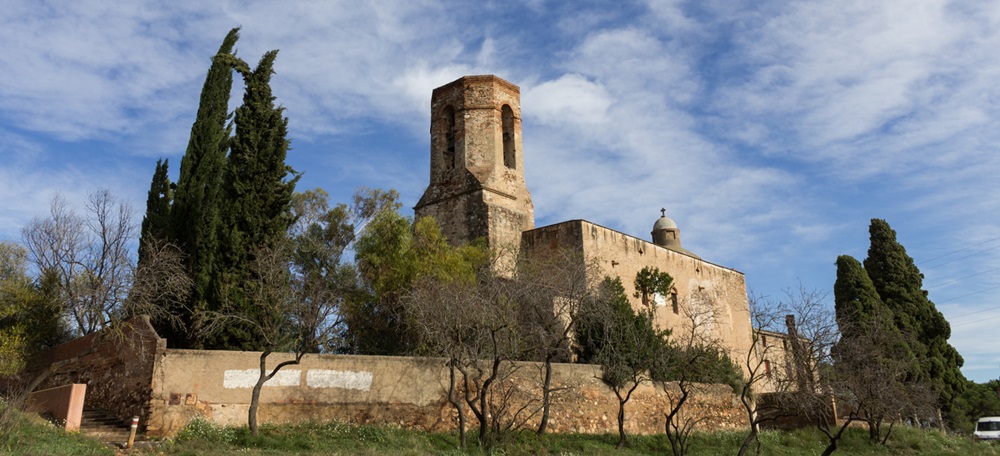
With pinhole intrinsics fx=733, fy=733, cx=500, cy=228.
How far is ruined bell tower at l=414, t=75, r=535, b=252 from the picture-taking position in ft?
81.9

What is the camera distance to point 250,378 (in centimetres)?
1330

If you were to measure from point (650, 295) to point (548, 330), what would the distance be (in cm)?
865

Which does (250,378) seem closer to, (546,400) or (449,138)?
(546,400)

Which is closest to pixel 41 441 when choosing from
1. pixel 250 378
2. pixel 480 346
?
pixel 250 378

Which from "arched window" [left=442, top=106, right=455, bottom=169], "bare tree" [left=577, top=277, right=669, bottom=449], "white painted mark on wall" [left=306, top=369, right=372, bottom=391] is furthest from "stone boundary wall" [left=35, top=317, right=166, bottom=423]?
"arched window" [left=442, top=106, right=455, bottom=169]

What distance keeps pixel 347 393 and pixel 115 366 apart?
446 cm

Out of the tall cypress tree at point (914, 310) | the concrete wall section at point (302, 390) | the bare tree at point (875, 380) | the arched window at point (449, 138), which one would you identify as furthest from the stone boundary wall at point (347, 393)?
the tall cypress tree at point (914, 310)

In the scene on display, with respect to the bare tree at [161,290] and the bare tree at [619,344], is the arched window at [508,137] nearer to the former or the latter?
the bare tree at [619,344]

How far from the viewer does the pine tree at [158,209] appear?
19406 millimetres

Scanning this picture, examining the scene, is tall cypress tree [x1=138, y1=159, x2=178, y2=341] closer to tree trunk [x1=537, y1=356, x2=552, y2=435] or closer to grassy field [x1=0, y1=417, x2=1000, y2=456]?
grassy field [x1=0, y1=417, x2=1000, y2=456]

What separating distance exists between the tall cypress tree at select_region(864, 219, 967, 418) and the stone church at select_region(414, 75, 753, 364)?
23.5 feet

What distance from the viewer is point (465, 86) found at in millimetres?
26922

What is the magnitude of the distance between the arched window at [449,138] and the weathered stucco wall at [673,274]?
13.6 ft

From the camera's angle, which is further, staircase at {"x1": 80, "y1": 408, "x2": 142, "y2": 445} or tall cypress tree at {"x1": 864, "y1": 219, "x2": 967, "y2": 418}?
tall cypress tree at {"x1": 864, "y1": 219, "x2": 967, "y2": 418}
